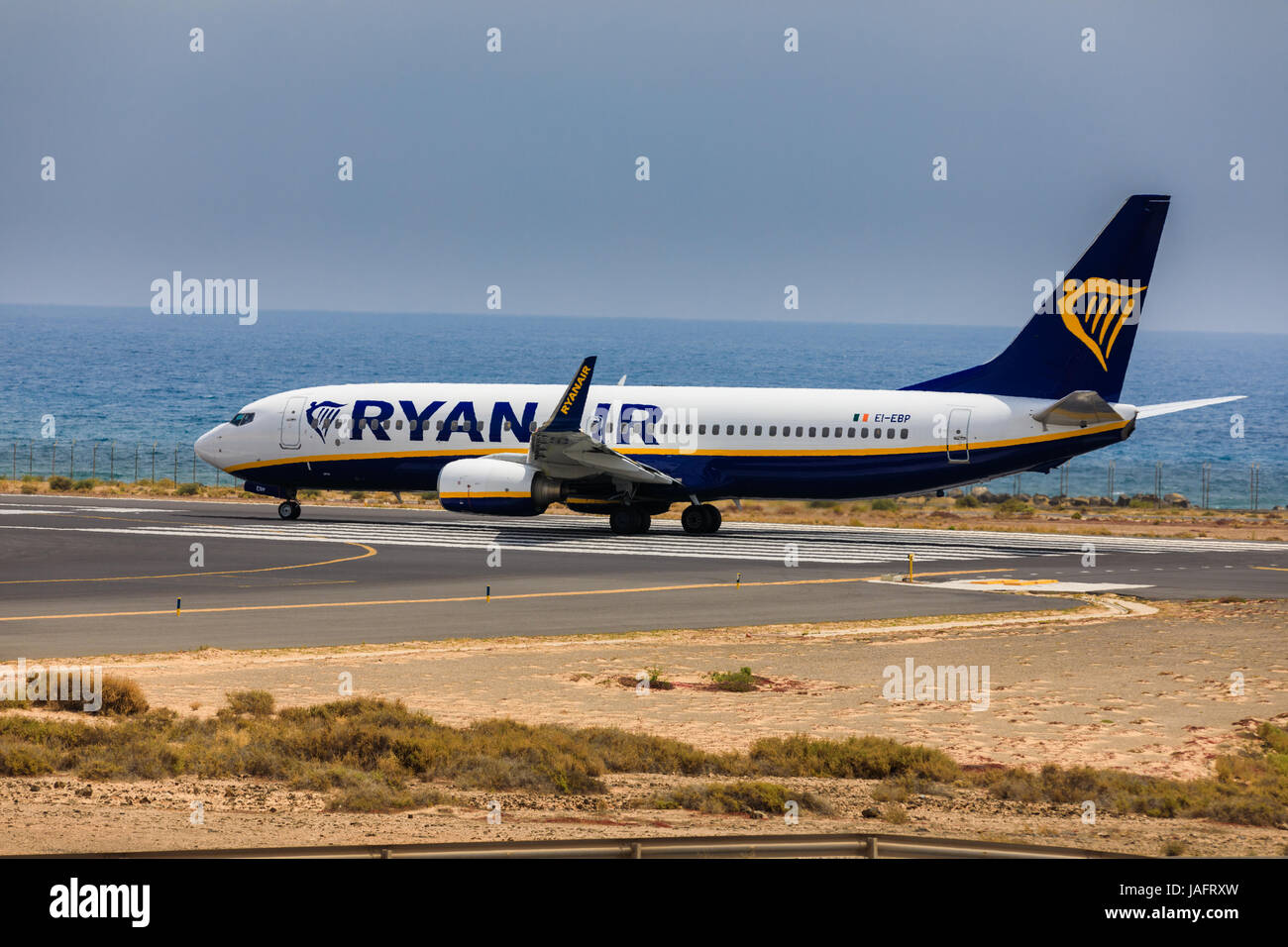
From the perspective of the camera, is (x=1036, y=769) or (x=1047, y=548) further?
(x=1047, y=548)

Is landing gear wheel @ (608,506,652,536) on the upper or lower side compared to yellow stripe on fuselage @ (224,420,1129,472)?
lower

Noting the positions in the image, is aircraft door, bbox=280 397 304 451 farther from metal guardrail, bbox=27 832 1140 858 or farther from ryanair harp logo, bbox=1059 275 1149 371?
metal guardrail, bbox=27 832 1140 858

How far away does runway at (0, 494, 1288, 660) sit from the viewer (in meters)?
26.3

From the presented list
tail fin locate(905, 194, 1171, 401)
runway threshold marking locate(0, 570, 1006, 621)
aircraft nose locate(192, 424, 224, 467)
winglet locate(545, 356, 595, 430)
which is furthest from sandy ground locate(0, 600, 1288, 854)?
aircraft nose locate(192, 424, 224, 467)

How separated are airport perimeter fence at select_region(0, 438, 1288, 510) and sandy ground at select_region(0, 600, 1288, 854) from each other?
69879mm

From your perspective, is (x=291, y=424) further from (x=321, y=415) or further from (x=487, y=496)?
(x=487, y=496)

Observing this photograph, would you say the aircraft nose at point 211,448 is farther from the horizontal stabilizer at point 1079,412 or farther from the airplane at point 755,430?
the horizontal stabilizer at point 1079,412

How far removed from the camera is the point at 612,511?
46188 mm

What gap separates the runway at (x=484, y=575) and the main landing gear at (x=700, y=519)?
51 centimetres

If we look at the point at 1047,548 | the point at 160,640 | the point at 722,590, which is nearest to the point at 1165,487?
the point at 1047,548

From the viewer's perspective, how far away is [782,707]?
1936 cm

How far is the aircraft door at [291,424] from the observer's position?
4834 centimetres
